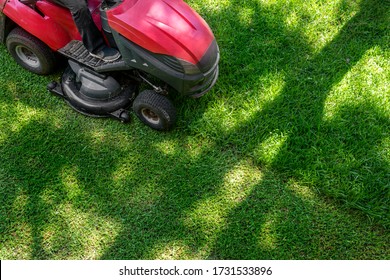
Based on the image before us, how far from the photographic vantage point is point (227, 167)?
328 centimetres

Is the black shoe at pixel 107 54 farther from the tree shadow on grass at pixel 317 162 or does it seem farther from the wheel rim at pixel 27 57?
the tree shadow on grass at pixel 317 162

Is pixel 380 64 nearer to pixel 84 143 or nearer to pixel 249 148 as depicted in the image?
pixel 249 148

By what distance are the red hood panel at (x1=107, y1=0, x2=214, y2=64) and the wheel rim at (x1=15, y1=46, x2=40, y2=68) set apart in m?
0.99

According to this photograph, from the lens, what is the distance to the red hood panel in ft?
9.53

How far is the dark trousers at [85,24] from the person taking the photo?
3072mm

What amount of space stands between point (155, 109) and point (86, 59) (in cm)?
64

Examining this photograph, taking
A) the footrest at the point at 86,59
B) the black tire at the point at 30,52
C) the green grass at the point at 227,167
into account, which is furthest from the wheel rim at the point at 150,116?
the black tire at the point at 30,52

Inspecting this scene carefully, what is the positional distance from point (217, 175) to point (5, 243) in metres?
1.47

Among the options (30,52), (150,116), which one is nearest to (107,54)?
(150,116)

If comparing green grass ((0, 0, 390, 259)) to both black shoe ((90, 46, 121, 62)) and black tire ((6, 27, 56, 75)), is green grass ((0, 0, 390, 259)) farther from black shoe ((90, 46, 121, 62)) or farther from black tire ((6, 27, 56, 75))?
black shoe ((90, 46, 121, 62))

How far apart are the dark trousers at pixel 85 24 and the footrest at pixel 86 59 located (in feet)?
0.27

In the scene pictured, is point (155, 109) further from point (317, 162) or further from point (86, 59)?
point (317, 162)
